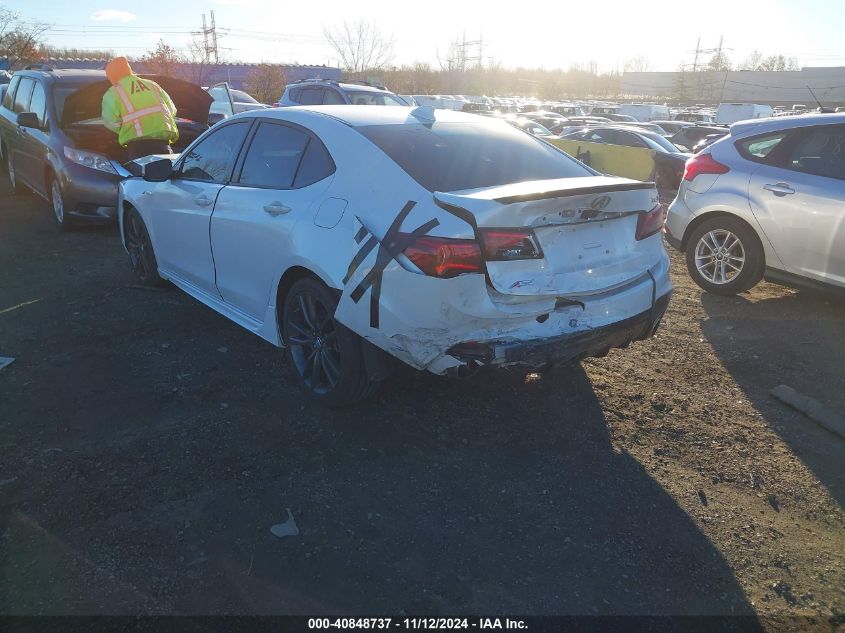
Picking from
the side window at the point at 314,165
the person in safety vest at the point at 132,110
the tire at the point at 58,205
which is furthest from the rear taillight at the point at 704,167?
the tire at the point at 58,205

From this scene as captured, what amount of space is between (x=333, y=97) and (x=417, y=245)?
38.3 ft

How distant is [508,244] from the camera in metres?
3.01

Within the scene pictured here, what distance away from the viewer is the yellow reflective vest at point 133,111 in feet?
24.1

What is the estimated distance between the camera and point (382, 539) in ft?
9.12

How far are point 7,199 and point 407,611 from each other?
10.2 meters

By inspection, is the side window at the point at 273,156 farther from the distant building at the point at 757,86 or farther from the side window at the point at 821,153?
the distant building at the point at 757,86

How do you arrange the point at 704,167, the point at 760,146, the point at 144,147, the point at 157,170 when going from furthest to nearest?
the point at 144,147 < the point at 704,167 < the point at 760,146 < the point at 157,170

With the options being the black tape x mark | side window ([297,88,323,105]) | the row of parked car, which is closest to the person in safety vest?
the row of parked car

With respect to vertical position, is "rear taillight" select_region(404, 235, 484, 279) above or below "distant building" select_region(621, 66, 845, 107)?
below

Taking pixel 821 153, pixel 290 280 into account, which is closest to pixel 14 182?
pixel 290 280

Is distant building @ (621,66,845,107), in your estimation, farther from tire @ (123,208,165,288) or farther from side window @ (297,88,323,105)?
tire @ (123,208,165,288)

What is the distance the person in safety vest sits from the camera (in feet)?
24.1

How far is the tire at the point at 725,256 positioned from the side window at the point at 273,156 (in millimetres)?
4117

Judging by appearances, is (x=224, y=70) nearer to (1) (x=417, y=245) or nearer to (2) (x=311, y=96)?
(2) (x=311, y=96)
